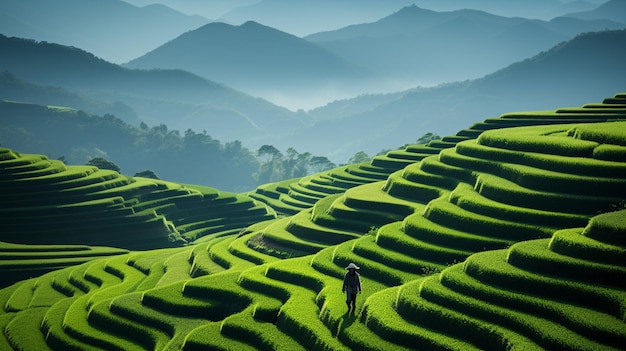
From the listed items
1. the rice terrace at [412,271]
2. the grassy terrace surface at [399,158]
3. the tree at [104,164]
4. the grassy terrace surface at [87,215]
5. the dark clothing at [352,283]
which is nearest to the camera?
the rice terrace at [412,271]

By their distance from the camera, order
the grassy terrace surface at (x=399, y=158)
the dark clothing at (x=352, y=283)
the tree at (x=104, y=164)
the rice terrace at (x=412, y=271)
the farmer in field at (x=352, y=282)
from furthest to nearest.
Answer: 1. the tree at (x=104, y=164)
2. the grassy terrace surface at (x=399, y=158)
3. the dark clothing at (x=352, y=283)
4. the farmer in field at (x=352, y=282)
5. the rice terrace at (x=412, y=271)

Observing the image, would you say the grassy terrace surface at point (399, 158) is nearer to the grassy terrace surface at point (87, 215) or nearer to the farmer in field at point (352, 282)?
the grassy terrace surface at point (87, 215)

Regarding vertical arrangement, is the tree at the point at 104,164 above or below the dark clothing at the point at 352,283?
below

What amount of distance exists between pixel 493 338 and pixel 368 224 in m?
18.8

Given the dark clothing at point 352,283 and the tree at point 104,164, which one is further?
the tree at point 104,164

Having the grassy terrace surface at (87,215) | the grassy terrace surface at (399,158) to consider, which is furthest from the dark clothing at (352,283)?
the grassy terrace surface at (87,215)

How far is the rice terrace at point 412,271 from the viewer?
21.2 metres

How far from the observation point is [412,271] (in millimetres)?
28328

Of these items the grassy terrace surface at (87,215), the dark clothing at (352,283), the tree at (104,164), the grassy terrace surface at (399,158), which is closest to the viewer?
the dark clothing at (352,283)

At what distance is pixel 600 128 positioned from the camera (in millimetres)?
33469

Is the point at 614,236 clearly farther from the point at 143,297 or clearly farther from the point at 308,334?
the point at 143,297

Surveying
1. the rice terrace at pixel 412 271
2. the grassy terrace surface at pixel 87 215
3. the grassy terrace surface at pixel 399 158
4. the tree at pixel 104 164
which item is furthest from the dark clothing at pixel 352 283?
the tree at pixel 104 164

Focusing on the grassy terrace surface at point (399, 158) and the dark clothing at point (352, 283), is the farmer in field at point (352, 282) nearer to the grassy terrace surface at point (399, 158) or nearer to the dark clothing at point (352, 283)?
the dark clothing at point (352, 283)

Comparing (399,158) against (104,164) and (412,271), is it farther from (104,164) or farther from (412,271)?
(104,164)
